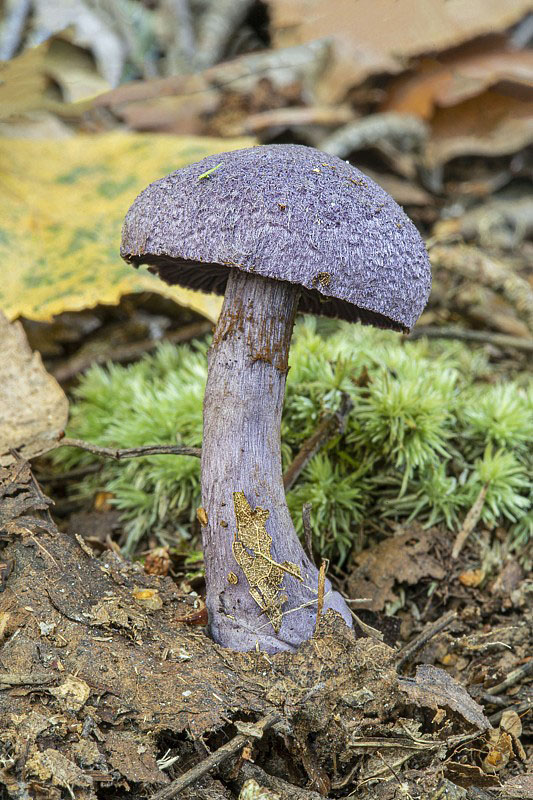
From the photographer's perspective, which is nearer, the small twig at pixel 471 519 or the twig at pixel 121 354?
the small twig at pixel 471 519

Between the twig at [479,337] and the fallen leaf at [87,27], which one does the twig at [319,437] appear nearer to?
the twig at [479,337]

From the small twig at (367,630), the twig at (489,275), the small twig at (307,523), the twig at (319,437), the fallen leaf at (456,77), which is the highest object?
the fallen leaf at (456,77)

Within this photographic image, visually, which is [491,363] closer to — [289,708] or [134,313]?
[134,313]

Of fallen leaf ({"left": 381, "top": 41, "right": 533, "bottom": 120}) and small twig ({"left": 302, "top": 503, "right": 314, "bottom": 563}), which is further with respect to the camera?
fallen leaf ({"left": 381, "top": 41, "right": 533, "bottom": 120})

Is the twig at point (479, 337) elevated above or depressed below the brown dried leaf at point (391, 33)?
below

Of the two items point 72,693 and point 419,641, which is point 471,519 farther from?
point 72,693

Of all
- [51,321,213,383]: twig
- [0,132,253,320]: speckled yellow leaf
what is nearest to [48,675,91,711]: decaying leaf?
[0,132,253,320]: speckled yellow leaf

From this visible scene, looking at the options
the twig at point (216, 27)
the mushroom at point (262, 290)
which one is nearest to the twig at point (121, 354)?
the mushroom at point (262, 290)

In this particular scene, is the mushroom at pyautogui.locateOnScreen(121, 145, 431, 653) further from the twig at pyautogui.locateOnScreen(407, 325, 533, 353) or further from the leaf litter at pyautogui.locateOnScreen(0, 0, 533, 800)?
the twig at pyautogui.locateOnScreen(407, 325, 533, 353)
